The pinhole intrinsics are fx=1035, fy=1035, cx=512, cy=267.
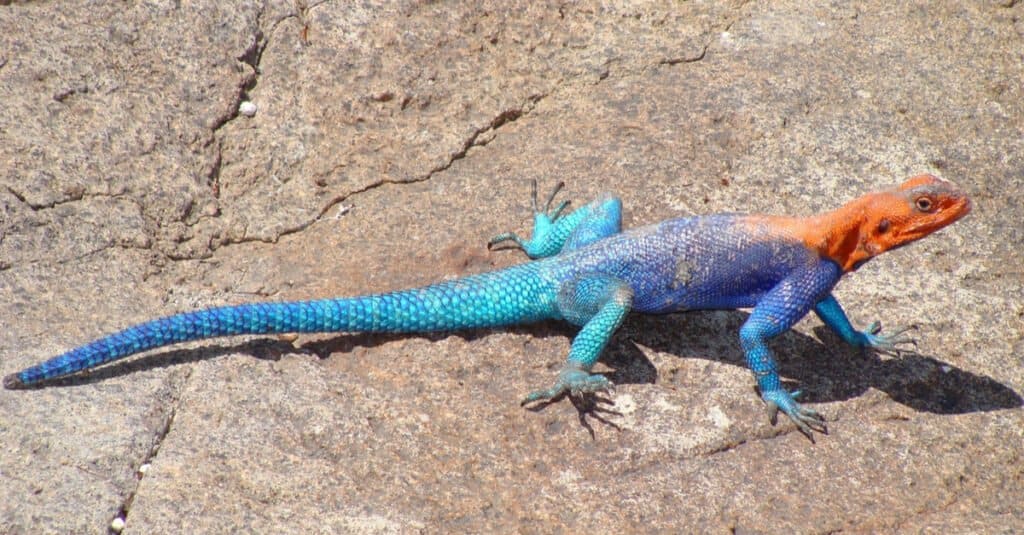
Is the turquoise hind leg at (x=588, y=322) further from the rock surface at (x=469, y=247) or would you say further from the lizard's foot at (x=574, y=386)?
the rock surface at (x=469, y=247)

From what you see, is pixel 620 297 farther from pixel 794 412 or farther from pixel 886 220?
pixel 886 220

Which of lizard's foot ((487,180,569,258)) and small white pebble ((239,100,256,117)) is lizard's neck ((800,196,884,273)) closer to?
lizard's foot ((487,180,569,258))

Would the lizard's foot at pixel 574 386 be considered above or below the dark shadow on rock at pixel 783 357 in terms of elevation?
above

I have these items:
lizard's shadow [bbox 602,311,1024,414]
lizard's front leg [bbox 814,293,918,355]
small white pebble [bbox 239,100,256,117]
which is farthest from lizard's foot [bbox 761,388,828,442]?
small white pebble [bbox 239,100,256,117]

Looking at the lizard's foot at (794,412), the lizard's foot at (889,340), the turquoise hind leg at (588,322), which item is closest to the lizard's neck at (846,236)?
the lizard's foot at (889,340)

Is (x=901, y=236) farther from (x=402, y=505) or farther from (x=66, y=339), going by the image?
(x=66, y=339)

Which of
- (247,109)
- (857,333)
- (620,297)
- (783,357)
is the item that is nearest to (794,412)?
(783,357)
